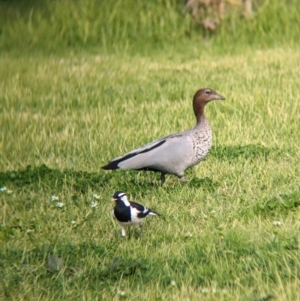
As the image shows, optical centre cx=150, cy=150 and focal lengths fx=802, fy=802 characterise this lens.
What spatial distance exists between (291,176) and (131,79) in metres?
4.30

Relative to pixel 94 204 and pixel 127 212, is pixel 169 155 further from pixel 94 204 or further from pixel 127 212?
A: pixel 127 212

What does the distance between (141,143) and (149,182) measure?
963 millimetres

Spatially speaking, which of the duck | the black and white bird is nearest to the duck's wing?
the duck

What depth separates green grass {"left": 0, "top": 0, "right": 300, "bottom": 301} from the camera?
5211 millimetres

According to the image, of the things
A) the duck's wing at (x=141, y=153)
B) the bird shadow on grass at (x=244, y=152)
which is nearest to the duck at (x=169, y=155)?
the duck's wing at (x=141, y=153)

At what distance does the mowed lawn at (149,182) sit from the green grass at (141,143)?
0.05 feet

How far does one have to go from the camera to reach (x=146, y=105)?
31.0 ft

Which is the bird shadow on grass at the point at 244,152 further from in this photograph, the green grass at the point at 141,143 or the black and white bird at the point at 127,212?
the black and white bird at the point at 127,212

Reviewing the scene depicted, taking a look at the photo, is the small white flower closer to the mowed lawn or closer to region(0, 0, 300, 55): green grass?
the mowed lawn

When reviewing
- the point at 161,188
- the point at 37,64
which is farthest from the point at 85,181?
the point at 37,64

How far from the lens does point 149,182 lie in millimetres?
7195

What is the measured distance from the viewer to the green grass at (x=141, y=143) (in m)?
5.21

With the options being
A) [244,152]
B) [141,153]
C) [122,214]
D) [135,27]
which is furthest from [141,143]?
[135,27]

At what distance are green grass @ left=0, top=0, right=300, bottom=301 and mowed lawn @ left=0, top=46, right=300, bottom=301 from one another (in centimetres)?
2
